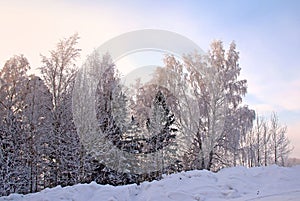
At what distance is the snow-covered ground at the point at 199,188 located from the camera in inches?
245

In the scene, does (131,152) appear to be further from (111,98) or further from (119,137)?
(111,98)

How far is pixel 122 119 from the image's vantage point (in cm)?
1305

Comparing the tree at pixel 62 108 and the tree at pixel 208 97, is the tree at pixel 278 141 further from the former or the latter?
the tree at pixel 62 108

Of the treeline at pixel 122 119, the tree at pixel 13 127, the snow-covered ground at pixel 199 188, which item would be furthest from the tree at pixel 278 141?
the tree at pixel 13 127

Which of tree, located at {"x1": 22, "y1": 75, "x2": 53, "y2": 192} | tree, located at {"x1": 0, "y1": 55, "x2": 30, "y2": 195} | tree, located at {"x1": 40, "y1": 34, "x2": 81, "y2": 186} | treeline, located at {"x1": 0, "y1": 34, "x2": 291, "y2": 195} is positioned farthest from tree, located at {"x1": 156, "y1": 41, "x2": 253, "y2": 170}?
tree, located at {"x1": 0, "y1": 55, "x2": 30, "y2": 195}

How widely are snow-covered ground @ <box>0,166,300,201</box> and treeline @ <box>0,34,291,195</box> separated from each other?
193 inches

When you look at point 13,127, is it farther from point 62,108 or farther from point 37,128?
point 62,108

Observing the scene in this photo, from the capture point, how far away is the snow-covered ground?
20.4 ft

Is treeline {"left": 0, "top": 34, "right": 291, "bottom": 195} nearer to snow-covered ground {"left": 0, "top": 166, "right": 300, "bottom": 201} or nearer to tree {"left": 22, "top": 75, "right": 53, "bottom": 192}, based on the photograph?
tree {"left": 22, "top": 75, "right": 53, "bottom": 192}

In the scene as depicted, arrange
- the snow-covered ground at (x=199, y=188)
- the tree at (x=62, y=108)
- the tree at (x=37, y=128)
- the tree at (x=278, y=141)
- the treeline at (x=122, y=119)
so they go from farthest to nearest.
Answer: the tree at (x=278, y=141), the tree at (x=37, y=128), the treeline at (x=122, y=119), the tree at (x=62, y=108), the snow-covered ground at (x=199, y=188)

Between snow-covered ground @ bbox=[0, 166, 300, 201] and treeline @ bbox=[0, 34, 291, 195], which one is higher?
treeline @ bbox=[0, 34, 291, 195]

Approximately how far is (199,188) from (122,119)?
6.96m

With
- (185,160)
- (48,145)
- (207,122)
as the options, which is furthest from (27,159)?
(207,122)

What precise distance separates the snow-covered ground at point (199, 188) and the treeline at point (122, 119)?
4.89 m
